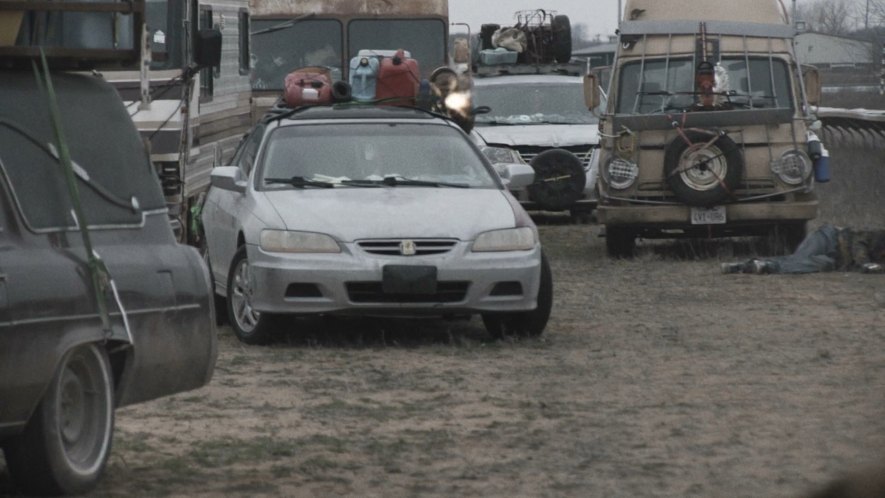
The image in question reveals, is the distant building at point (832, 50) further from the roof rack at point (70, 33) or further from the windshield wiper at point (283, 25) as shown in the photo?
the roof rack at point (70, 33)

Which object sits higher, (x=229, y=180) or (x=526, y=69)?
(x=229, y=180)

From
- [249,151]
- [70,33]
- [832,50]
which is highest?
[70,33]

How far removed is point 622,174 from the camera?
62.6ft

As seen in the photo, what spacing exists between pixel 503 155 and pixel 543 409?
14.5 metres

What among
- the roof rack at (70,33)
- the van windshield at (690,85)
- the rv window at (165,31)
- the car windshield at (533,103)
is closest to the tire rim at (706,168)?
the van windshield at (690,85)

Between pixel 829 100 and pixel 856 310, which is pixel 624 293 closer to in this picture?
pixel 856 310

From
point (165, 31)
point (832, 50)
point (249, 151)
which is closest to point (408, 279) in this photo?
point (249, 151)

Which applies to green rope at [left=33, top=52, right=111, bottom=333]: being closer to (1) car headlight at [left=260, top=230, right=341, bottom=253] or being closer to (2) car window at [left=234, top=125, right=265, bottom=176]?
(1) car headlight at [left=260, top=230, right=341, bottom=253]

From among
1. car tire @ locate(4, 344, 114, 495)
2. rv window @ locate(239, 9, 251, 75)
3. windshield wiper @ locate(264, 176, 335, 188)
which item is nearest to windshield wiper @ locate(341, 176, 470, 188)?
windshield wiper @ locate(264, 176, 335, 188)

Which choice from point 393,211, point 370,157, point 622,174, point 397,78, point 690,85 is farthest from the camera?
point 690,85

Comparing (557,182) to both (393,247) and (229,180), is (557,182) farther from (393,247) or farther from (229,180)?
(393,247)

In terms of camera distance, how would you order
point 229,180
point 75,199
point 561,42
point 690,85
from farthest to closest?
point 561,42 → point 690,85 → point 229,180 → point 75,199

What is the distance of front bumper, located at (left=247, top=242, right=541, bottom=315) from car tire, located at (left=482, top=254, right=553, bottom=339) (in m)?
0.37

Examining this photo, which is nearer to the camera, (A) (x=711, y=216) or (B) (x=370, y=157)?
(B) (x=370, y=157)
